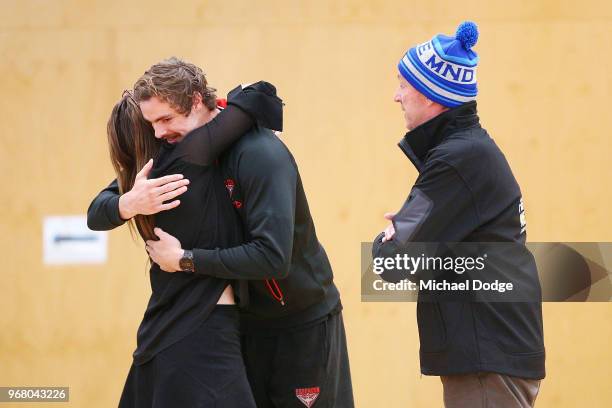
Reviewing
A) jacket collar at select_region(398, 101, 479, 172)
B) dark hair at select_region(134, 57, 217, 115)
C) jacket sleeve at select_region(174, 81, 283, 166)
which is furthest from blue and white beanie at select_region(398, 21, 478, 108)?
dark hair at select_region(134, 57, 217, 115)

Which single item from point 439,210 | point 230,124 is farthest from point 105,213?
point 439,210

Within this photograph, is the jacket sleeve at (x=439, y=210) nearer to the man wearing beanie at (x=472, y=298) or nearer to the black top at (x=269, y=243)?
the man wearing beanie at (x=472, y=298)

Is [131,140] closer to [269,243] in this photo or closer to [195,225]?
[195,225]

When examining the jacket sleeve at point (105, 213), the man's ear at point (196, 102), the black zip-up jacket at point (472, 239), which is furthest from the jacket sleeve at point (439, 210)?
the jacket sleeve at point (105, 213)

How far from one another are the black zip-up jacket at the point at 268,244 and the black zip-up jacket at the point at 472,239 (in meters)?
0.30

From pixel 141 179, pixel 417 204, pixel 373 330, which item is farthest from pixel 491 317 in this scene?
pixel 373 330

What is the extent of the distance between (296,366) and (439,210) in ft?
2.33

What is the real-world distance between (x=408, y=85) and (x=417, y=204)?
42 centimetres

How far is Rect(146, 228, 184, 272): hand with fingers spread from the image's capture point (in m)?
2.57

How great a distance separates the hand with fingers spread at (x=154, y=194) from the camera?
102 inches

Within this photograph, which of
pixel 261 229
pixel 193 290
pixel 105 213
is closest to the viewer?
pixel 261 229

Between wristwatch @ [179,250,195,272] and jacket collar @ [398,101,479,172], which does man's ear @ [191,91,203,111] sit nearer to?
wristwatch @ [179,250,195,272]

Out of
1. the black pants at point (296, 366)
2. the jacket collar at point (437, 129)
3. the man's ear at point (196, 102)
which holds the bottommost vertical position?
the black pants at point (296, 366)

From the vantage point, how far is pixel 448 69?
2691mm
